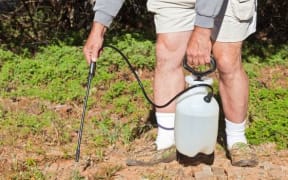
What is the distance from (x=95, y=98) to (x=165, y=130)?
4.73ft

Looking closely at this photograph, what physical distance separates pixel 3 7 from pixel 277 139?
4.79 metres

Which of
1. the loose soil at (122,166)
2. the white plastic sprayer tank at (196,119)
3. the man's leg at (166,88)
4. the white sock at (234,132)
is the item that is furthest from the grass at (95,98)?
the white plastic sprayer tank at (196,119)

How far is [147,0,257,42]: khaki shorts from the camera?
149 inches

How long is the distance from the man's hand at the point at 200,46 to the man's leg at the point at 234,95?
1.61 feet

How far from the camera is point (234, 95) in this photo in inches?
159

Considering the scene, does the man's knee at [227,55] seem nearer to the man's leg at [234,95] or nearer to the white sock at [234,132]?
the man's leg at [234,95]

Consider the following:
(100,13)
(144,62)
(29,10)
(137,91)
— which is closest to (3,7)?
(29,10)

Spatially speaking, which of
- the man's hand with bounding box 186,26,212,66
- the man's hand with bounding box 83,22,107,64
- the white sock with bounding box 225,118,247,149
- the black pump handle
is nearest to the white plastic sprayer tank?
the black pump handle

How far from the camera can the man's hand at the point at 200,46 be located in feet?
11.1

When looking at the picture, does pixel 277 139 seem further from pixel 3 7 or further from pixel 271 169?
pixel 3 7

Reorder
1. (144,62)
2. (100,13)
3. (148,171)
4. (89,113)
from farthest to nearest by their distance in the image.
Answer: (144,62) → (89,113) → (148,171) → (100,13)

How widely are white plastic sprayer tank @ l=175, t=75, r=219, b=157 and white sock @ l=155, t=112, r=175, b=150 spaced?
15.5 inches

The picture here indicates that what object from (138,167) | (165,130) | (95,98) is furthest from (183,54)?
(95,98)

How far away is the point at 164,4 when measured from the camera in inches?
155
